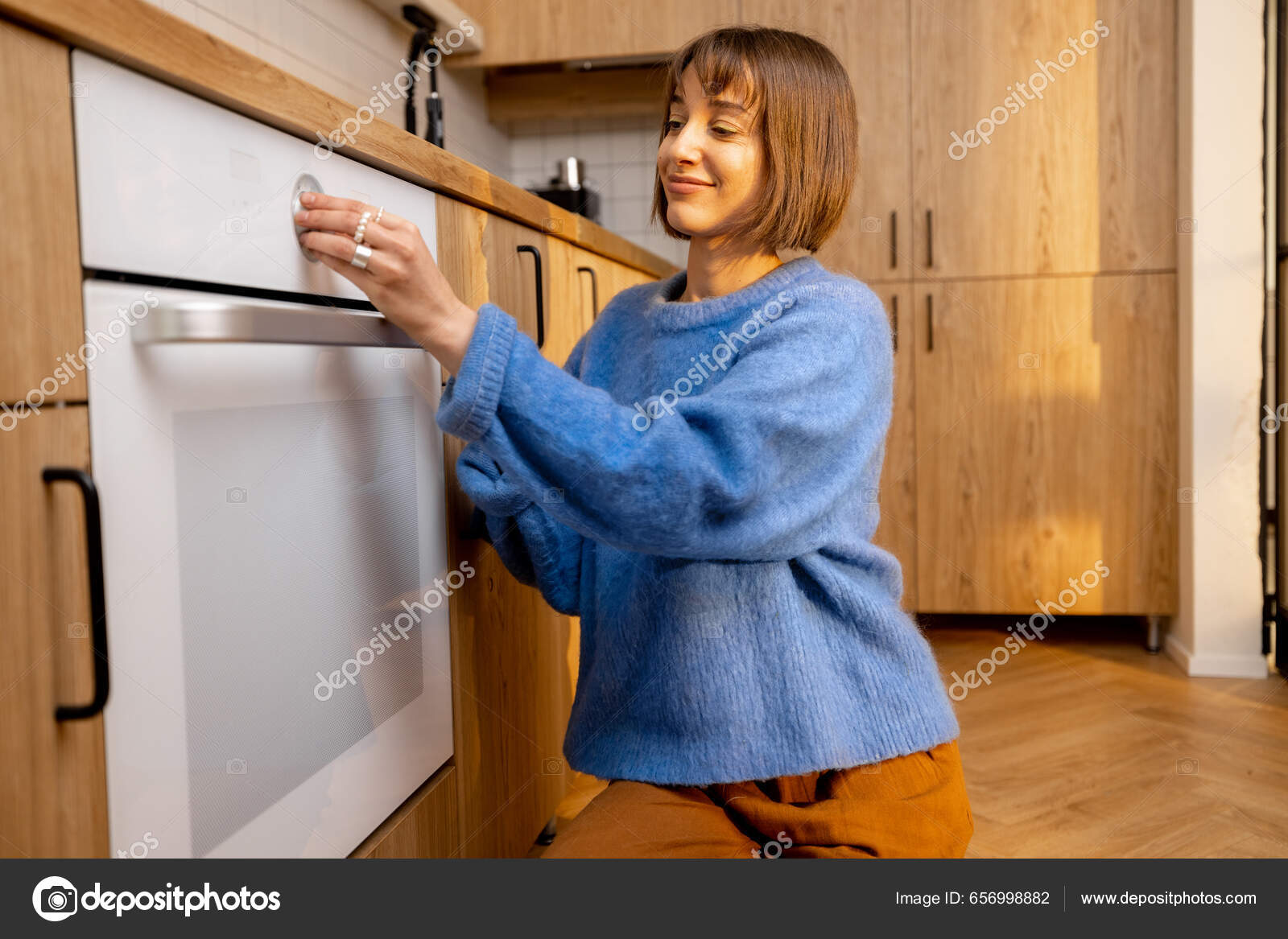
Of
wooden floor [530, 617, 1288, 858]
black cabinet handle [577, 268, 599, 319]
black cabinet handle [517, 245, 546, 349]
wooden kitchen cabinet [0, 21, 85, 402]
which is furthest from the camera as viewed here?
black cabinet handle [577, 268, 599, 319]

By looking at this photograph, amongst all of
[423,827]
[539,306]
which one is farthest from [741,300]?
[423,827]

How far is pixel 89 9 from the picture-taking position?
1.88ft

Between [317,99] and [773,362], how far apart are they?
1.36 ft

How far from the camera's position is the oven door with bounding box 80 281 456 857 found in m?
0.63

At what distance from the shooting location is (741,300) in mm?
938

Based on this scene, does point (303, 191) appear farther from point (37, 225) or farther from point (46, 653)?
point (46, 653)

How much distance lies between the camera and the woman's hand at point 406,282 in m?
0.75

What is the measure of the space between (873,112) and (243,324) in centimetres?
222

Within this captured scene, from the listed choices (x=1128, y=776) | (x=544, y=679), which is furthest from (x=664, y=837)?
(x=1128, y=776)

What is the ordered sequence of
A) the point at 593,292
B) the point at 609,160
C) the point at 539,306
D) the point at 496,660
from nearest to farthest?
1. the point at 496,660
2. the point at 539,306
3. the point at 593,292
4. the point at 609,160

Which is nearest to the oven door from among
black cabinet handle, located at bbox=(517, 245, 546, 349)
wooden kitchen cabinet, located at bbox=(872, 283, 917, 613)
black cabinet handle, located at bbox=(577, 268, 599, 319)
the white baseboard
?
black cabinet handle, located at bbox=(517, 245, 546, 349)

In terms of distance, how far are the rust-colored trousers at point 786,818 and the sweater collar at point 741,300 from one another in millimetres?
413
